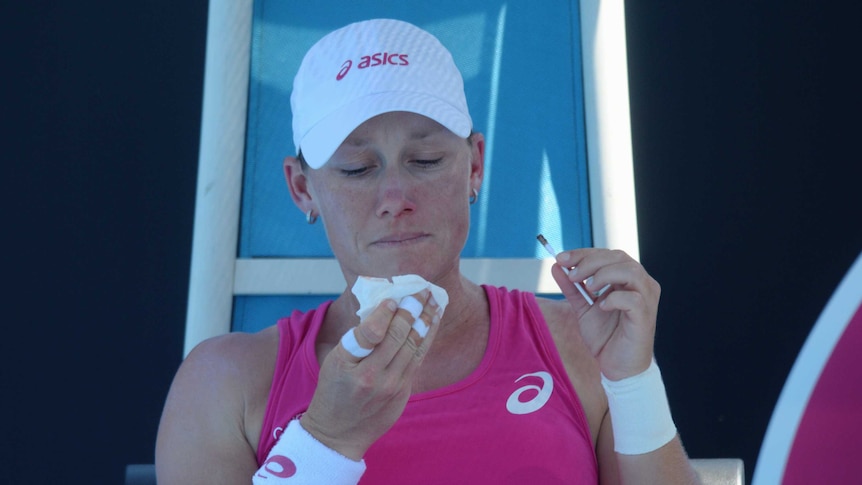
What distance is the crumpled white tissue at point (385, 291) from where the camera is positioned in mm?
1034

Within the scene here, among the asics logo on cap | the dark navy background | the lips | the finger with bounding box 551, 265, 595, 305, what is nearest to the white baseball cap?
the asics logo on cap

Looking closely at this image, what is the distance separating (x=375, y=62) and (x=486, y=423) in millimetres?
500

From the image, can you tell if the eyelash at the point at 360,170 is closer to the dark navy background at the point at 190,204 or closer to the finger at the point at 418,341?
the finger at the point at 418,341

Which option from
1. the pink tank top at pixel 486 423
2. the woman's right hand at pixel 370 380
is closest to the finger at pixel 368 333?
the woman's right hand at pixel 370 380

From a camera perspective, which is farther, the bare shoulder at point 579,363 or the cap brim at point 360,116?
the bare shoulder at point 579,363

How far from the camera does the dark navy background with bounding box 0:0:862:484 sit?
2.24 metres

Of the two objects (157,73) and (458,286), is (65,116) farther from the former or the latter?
(458,286)

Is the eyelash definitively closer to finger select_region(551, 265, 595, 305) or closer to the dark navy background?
finger select_region(551, 265, 595, 305)

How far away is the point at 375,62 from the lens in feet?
3.95

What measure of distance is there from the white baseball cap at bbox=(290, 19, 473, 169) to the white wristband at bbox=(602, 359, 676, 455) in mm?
395

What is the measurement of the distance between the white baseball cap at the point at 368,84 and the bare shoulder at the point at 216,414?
30 centimetres

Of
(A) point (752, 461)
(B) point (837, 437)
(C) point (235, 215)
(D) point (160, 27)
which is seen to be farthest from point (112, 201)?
(B) point (837, 437)

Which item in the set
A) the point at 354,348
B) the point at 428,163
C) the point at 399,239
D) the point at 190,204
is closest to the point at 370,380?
the point at 354,348

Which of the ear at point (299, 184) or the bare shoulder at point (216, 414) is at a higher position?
the ear at point (299, 184)
